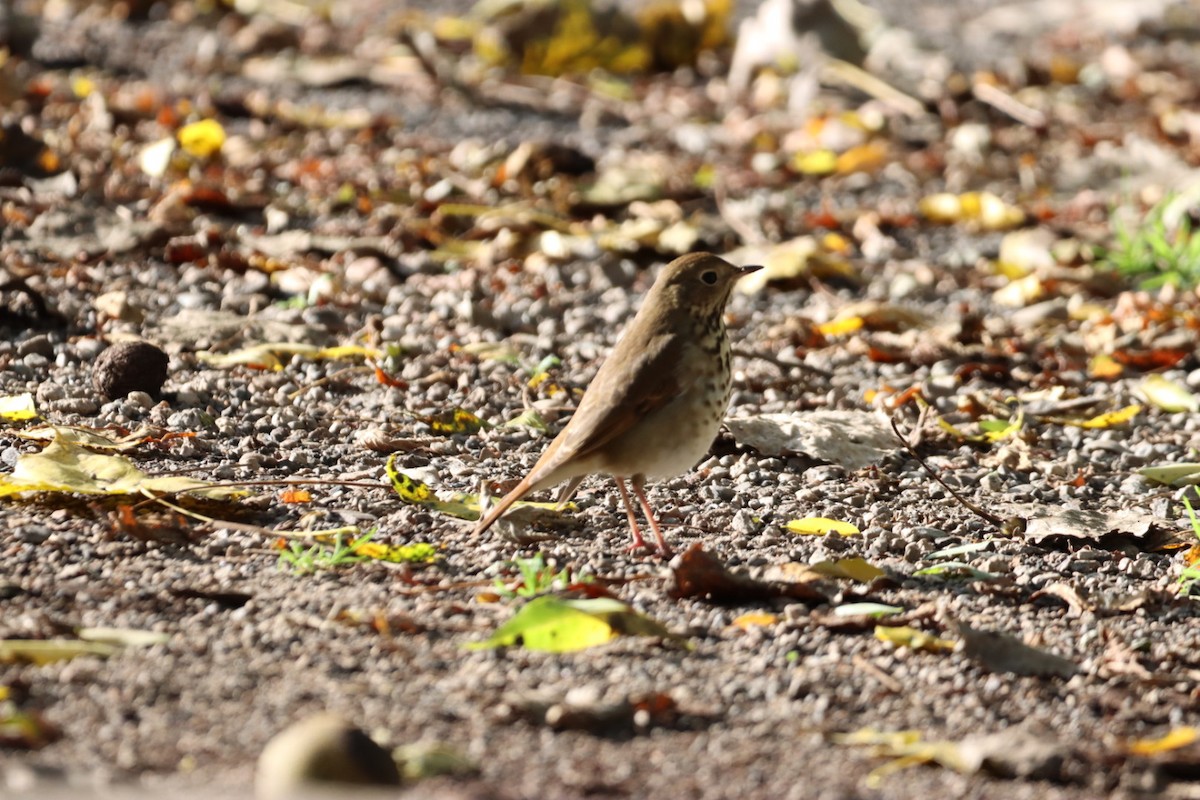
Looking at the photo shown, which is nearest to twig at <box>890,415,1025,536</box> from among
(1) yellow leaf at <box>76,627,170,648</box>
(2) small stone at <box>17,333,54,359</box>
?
(1) yellow leaf at <box>76,627,170,648</box>

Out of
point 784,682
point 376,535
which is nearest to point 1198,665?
point 784,682

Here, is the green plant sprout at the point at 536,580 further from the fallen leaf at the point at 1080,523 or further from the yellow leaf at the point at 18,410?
the yellow leaf at the point at 18,410

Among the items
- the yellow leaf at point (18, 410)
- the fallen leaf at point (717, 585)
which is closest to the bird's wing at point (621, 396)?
the fallen leaf at point (717, 585)

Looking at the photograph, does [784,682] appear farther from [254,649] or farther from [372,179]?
[372,179]

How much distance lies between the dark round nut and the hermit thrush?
1.51 meters

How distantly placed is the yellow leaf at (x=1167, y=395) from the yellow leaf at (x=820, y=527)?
6.81 ft

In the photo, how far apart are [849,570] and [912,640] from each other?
0.46 metres

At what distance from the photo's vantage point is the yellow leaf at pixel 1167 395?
6148mm

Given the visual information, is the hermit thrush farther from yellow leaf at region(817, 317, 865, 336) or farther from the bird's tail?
yellow leaf at region(817, 317, 865, 336)

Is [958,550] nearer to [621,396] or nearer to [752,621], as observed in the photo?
[752,621]

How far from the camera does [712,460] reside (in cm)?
534

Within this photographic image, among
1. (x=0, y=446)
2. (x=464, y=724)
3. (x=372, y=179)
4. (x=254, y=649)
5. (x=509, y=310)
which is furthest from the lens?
(x=372, y=179)

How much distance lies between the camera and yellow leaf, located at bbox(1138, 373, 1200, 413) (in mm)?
6148

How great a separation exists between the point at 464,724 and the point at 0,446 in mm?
2247
